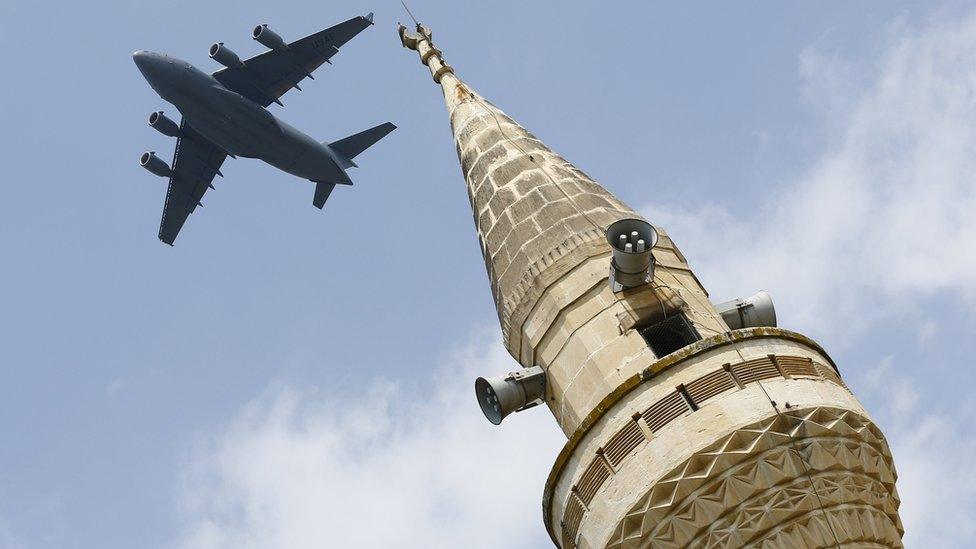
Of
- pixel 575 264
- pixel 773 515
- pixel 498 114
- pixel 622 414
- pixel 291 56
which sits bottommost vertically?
pixel 773 515

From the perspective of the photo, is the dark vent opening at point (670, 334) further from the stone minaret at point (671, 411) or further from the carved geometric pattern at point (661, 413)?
the carved geometric pattern at point (661, 413)

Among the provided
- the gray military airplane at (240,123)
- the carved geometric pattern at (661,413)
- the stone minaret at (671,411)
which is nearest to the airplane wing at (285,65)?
the gray military airplane at (240,123)

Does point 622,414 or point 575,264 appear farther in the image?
point 575,264

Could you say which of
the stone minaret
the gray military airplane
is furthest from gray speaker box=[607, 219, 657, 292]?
the gray military airplane

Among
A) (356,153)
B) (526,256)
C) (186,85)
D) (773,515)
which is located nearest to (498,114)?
(526,256)

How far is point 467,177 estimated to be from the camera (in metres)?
12.7

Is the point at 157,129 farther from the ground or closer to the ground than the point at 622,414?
farther from the ground

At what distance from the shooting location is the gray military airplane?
33188mm

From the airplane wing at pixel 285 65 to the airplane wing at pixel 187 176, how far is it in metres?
2.88

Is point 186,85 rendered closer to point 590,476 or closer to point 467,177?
point 467,177

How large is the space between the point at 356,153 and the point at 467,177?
1103 inches

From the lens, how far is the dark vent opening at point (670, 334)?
9.92 metres

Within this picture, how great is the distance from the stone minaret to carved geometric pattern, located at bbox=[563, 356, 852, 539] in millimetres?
11

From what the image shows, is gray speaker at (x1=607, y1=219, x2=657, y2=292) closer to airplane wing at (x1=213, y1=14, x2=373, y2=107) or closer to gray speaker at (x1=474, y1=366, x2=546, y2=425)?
gray speaker at (x1=474, y1=366, x2=546, y2=425)
